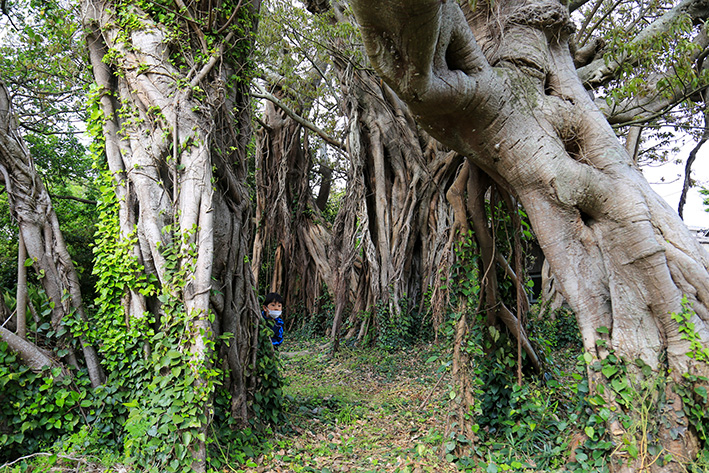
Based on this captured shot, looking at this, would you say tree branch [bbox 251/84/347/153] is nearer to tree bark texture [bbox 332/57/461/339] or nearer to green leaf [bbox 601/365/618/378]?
tree bark texture [bbox 332/57/461/339]

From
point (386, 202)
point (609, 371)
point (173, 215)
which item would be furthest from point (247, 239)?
point (386, 202)

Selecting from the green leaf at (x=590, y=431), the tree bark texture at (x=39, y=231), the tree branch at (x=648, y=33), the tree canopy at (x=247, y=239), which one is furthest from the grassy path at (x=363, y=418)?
the tree branch at (x=648, y=33)

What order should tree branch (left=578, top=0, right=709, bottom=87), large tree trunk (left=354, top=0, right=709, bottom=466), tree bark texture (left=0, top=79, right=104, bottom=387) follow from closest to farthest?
large tree trunk (left=354, top=0, right=709, bottom=466), tree bark texture (left=0, top=79, right=104, bottom=387), tree branch (left=578, top=0, right=709, bottom=87)

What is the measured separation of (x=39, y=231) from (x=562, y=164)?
14.4 feet

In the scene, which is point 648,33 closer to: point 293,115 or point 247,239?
point 247,239

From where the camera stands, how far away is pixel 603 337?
9.87 feet

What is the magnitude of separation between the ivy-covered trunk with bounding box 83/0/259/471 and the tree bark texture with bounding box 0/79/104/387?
0.23 meters

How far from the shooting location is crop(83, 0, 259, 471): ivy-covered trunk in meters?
3.39

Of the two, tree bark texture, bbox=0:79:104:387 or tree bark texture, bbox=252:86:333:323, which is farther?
tree bark texture, bbox=252:86:333:323

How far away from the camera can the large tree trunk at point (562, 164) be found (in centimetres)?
280

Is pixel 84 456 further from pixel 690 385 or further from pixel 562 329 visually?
pixel 562 329

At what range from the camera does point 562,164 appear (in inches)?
126

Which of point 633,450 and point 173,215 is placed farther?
point 173,215

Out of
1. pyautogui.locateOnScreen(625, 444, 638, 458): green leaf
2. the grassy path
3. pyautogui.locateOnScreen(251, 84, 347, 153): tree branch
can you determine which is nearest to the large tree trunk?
pyautogui.locateOnScreen(625, 444, 638, 458): green leaf
